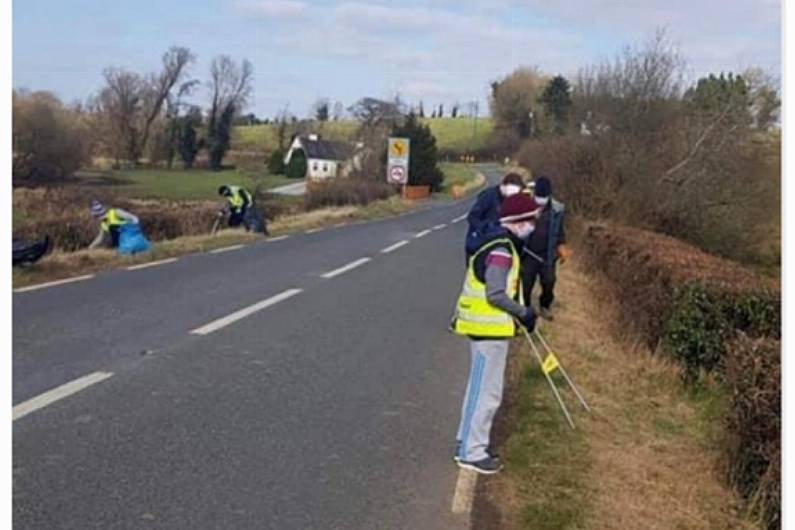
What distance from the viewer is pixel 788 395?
11.9 ft

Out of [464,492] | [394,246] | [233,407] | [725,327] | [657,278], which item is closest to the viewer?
[464,492]

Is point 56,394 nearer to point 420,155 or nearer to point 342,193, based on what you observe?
point 342,193

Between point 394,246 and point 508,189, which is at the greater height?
point 508,189

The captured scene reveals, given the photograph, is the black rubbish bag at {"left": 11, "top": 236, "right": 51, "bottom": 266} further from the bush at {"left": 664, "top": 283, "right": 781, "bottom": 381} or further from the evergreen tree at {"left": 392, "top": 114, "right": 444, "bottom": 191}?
the evergreen tree at {"left": 392, "top": 114, "right": 444, "bottom": 191}

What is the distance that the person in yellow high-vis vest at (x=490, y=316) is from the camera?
20.1 feet

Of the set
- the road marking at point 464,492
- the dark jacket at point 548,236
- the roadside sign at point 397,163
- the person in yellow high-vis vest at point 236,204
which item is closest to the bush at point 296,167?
the roadside sign at point 397,163

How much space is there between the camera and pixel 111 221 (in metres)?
21.9

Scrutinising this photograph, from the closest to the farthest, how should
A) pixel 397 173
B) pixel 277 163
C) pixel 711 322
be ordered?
pixel 711 322 → pixel 397 173 → pixel 277 163

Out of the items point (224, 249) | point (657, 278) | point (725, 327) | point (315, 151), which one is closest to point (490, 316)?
point (725, 327)

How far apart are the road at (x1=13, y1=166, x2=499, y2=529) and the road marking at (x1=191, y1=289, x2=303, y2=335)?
0.04 meters

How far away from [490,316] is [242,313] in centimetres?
726

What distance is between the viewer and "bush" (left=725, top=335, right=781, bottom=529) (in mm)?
5656

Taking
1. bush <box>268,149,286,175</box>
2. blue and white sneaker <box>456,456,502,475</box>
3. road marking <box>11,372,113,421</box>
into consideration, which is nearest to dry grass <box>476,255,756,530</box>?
blue and white sneaker <box>456,456,502,475</box>

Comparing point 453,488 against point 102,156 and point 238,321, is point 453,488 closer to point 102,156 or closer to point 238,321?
point 238,321
